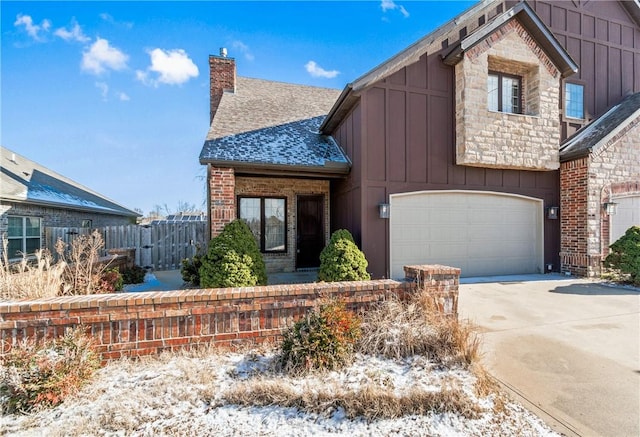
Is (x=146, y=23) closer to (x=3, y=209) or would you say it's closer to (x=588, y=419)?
(x=3, y=209)

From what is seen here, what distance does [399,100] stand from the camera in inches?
291

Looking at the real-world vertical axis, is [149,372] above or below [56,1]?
below

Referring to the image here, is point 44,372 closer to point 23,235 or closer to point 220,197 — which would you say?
point 220,197

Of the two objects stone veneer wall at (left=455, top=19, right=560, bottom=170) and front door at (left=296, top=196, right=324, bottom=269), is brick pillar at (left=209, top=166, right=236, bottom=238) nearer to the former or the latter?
front door at (left=296, top=196, right=324, bottom=269)

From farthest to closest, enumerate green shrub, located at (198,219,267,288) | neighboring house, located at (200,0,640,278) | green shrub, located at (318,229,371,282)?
neighboring house, located at (200,0,640,278) → green shrub, located at (318,229,371,282) → green shrub, located at (198,219,267,288)

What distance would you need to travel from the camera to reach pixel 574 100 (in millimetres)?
9133

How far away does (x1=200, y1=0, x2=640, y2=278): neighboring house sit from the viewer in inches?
286

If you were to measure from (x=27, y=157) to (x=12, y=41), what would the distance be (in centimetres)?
1144

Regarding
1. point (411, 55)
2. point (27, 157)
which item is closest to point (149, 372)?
point (411, 55)

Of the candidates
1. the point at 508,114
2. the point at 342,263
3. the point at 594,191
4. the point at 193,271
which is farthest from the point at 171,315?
the point at 594,191

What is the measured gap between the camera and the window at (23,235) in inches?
388

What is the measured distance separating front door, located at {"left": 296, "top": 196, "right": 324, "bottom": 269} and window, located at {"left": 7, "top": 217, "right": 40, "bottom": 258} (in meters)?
9.30

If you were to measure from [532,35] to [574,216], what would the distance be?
17.1 ft

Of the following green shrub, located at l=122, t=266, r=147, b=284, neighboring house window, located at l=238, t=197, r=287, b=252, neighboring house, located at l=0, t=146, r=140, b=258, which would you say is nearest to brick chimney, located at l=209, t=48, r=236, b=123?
neighboring house window, located at l=238, t=197, r=287, b=252
